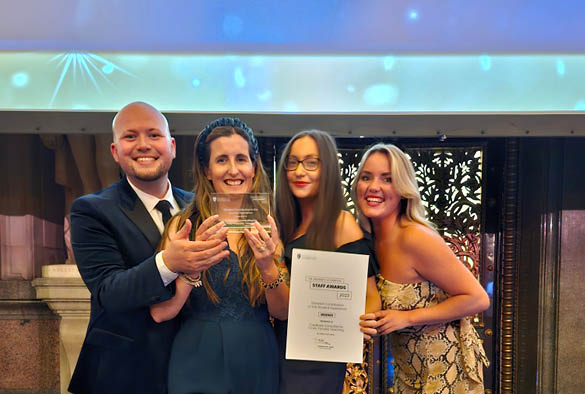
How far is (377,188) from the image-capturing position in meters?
1.84

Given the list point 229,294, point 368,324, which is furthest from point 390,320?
point 229,294

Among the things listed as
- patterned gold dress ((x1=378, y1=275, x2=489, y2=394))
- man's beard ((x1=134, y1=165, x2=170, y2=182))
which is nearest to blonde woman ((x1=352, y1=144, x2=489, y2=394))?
patterned gold dress ((x1=378, y1=275, x2=489, y2=394))

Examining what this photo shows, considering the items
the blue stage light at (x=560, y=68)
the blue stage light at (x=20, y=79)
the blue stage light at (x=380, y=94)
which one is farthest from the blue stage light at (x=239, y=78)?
the blue stage light at (x=560, y=68)

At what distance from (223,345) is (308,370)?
0.37 metres

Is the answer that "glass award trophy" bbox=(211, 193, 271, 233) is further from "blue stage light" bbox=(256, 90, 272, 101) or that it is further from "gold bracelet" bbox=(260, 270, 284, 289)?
"blue stage light" bbox=(256, 90, 272, 101)

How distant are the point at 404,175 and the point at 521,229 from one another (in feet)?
6.62

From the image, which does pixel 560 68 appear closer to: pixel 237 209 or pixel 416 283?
pixel 416 283

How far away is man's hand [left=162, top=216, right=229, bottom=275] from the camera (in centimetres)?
141

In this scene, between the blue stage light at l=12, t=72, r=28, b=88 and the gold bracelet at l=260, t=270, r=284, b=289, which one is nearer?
the gold bracelet at l=260, t=270, r=284, b=289

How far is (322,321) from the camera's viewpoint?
5.34ft

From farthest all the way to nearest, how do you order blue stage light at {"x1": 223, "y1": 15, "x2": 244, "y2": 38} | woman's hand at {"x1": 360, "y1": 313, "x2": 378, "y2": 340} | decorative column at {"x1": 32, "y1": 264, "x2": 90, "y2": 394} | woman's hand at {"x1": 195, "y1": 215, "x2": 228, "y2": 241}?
decorative column at {"x1": 32, "y1": 264, "x2": 90, "y2": 394} < blue stage light at {"x1": 223, "y1": 15, "x2": 244, "y2": 38} < woman's hand at {"x1": 360, "y1": 313, "x2": 378, "y2": 340} < woman's hand at {"x1": 195, "y1": 215, "x2": 228, "y2": 241}

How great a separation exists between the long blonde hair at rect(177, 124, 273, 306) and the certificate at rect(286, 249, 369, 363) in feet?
0.46

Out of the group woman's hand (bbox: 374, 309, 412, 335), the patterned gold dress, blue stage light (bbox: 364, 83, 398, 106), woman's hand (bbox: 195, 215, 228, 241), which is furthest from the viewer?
blue stage light (bbox: 364, 83, 398, 106)

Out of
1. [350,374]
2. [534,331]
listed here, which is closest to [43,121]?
[350,374]
